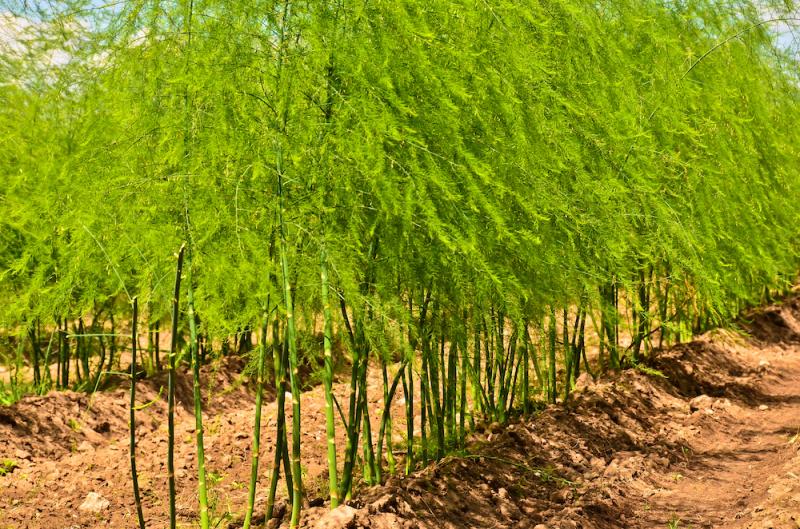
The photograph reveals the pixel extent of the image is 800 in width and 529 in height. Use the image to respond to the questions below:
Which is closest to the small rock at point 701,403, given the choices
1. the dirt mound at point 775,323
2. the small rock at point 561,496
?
the small rock at point 561,496

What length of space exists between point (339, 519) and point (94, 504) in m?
2.04

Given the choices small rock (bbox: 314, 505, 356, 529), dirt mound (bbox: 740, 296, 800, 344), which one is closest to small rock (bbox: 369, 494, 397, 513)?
small rock (bbox: 314, 505, 356, 529)

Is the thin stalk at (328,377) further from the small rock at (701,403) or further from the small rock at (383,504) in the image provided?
the small rock at (701,403)

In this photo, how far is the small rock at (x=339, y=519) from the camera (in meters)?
3.71

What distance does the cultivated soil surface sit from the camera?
15.1 feet

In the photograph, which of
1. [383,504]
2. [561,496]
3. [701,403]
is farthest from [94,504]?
[701,403]

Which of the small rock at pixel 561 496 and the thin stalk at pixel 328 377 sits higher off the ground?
the thin stalk at pixel 328 377

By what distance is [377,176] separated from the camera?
3709mm

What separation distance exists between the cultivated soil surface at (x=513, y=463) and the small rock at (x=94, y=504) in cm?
2

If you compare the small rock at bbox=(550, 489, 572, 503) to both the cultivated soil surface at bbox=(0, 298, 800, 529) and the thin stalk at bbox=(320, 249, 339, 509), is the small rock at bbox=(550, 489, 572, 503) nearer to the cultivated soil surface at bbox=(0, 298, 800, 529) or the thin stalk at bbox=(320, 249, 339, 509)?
the cultivated soil surface at bbox=(0, 298, 800, 529)

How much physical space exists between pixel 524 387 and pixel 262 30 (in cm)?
328

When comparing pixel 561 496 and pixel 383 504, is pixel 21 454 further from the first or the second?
pixel 561 496

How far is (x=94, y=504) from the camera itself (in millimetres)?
5172

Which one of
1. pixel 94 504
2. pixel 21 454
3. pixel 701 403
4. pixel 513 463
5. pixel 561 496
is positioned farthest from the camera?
pixel 701 403
